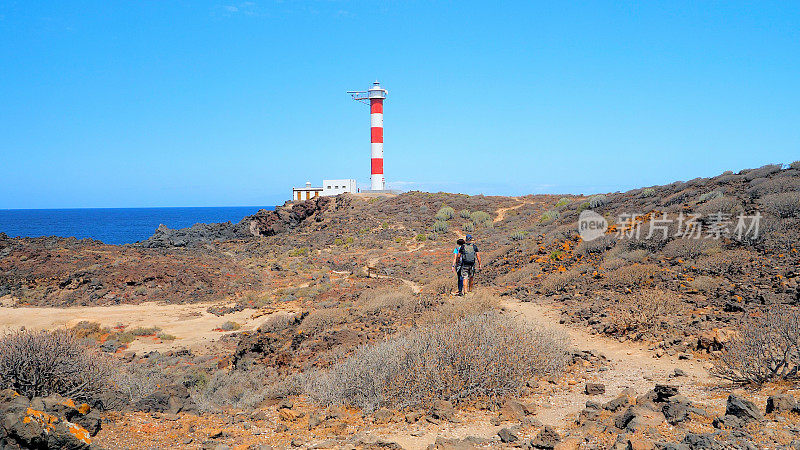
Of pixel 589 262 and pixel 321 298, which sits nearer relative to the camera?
pixel 589 262

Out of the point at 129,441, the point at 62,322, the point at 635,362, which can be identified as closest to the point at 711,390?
the point at 635,362

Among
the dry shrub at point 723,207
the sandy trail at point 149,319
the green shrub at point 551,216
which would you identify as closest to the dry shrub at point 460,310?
the sandy trail at point 149,319

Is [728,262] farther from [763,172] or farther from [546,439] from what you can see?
[763,172]

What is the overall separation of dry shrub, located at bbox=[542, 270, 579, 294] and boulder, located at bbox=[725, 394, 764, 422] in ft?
24.7

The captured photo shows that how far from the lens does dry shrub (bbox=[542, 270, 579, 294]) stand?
11.5 m

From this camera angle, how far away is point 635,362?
675cm

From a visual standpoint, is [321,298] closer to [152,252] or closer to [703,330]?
[703,330]

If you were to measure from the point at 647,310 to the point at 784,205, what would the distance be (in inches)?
285

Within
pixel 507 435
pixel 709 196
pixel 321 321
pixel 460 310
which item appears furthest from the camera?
pixel 709 196

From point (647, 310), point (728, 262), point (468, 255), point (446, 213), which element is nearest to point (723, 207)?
point (728, 262)

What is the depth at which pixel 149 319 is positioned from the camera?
47.8 feet

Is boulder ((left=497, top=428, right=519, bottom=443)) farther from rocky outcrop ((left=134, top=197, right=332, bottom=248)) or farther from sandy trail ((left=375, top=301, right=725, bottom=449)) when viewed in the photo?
rocky outcrop ((left=134, top=197, right=332, bottom=248))

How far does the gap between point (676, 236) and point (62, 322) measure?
677 inches

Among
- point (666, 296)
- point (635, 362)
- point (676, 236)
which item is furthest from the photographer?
point (676, 236)
